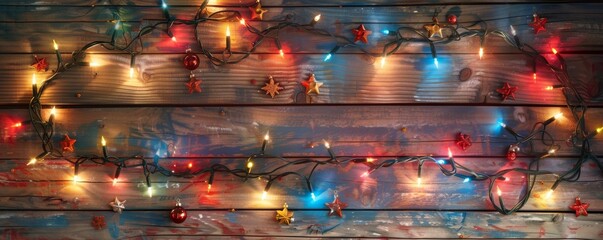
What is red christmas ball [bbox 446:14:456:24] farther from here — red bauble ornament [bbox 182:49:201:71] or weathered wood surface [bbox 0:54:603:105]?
red bauble ornament [bbox 182:49:201:71]

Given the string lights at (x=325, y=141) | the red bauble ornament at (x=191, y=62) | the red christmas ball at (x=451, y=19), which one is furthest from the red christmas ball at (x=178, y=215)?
the red christmas ball at (x=451, y=19)

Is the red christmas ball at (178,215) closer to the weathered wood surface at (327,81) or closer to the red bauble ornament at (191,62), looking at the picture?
the weathered wood surface at (327,81)

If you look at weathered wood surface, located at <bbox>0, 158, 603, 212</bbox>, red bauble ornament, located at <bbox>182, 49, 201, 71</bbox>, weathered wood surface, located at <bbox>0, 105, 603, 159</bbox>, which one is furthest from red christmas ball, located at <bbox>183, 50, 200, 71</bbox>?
weathered wood surface, located at <bbox>0, 158, 603, 212</bbox>

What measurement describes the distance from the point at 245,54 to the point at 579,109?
4.05 feet

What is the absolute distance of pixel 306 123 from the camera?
5.67 ft

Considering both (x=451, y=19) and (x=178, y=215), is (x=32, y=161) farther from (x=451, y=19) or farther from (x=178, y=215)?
(x=451, y=19)

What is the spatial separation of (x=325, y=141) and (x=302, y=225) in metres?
0.32

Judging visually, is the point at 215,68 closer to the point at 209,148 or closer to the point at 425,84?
the point at 209,148

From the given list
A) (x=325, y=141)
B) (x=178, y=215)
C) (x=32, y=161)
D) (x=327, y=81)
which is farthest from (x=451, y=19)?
(x=32, y=161)

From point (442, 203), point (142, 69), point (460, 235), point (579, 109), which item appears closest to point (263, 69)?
point (142, 69)

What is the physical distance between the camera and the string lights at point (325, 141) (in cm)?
169

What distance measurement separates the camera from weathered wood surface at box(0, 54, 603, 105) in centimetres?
172

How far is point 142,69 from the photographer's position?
174cm

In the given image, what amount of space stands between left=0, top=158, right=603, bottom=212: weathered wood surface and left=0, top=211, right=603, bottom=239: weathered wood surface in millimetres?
33
